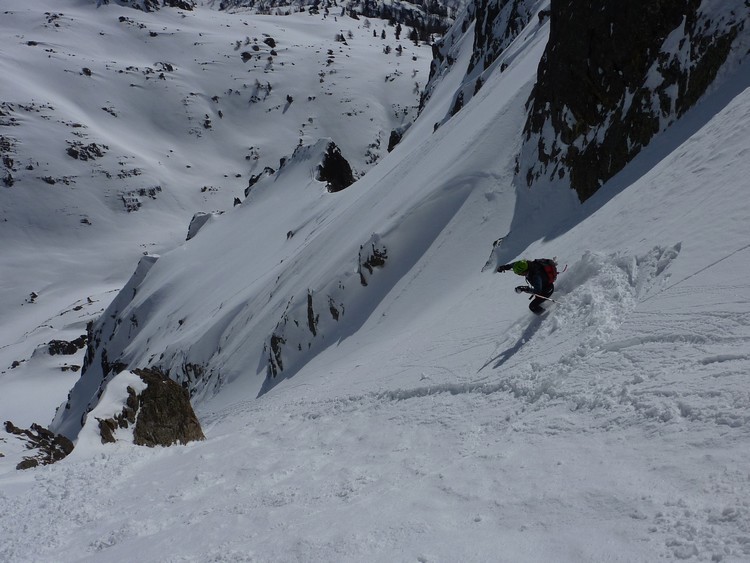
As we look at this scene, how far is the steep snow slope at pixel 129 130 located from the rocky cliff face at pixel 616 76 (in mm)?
62113

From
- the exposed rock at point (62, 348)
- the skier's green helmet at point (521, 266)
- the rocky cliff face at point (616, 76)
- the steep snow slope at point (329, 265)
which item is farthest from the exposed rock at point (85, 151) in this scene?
the skier's green helmet at point (521, 266)

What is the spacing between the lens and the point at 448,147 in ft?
86.0

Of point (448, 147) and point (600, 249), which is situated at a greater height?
point (448, 147)

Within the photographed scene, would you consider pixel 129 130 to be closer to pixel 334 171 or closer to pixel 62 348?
pixel 62 348

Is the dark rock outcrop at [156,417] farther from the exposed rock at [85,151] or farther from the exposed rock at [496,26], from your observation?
the exposed rock at [85,151]

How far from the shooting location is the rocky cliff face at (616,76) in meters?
12.8

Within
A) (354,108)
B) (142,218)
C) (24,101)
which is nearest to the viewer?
(142,218)

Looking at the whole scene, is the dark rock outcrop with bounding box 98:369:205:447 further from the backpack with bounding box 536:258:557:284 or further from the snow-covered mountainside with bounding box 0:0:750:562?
the backpack with bounding box 536:258:557:284

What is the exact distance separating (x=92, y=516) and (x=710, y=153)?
13319 mm

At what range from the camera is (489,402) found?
7953mm

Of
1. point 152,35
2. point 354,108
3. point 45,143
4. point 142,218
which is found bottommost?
point 142,218

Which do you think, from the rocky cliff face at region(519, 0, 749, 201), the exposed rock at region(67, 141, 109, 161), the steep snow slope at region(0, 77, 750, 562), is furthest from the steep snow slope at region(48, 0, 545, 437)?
the exposed rock at region(67, 141, 109, 161)

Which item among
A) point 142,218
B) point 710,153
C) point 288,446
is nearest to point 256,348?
point 288,446

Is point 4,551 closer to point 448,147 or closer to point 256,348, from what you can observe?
point 256,348
